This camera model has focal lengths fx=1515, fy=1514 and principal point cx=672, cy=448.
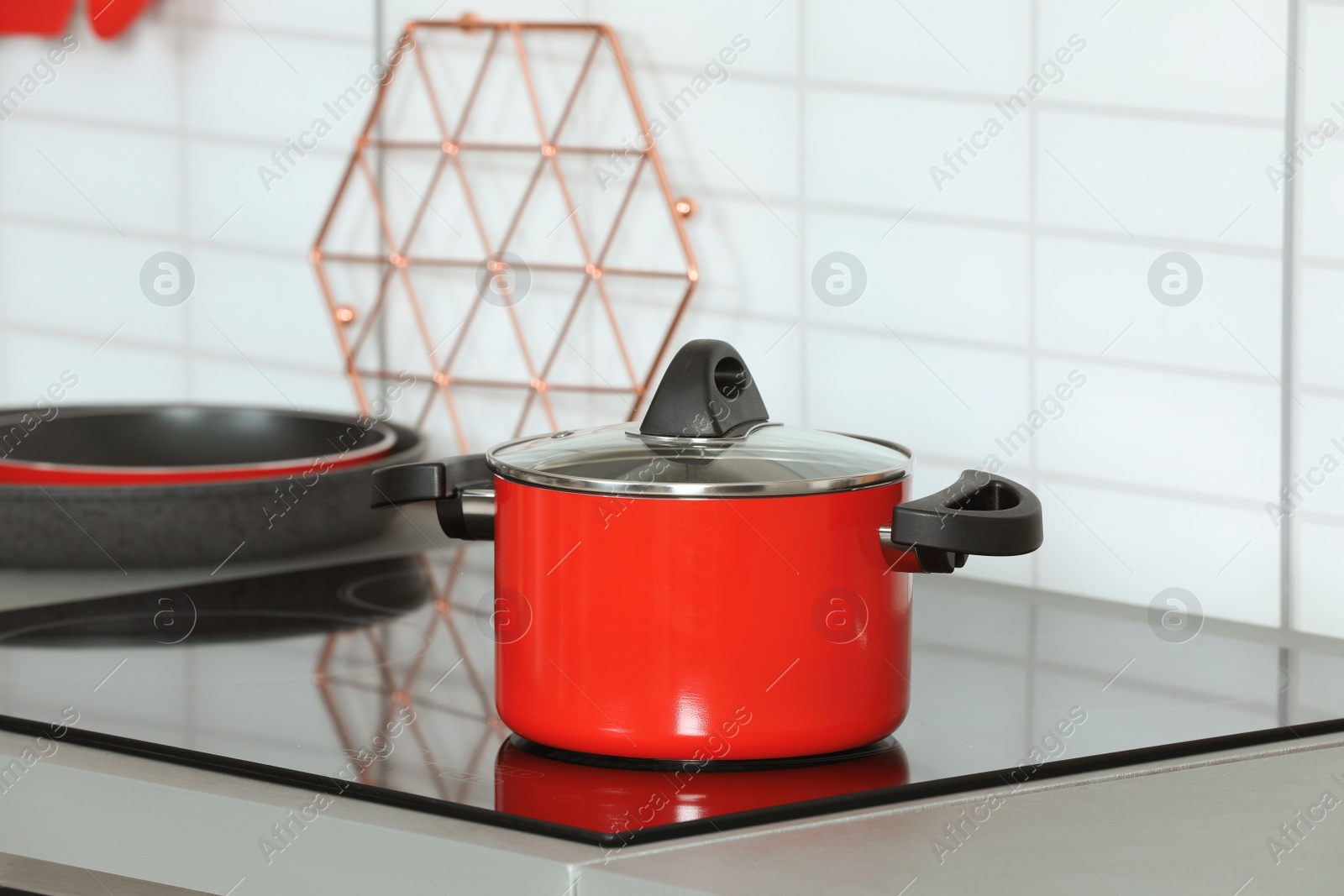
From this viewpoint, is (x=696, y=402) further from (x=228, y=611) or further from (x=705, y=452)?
(x=228, y=611)

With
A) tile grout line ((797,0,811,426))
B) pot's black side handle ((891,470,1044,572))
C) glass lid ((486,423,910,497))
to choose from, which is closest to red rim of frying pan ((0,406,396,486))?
tile grout line ((797,0,811,426))

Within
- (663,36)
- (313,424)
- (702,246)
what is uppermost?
(663,36)

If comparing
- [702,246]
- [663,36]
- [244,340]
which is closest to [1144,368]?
[702,246]

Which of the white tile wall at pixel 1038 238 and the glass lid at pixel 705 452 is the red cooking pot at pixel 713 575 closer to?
the glass lid at pixel 705 452

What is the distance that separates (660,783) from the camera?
66 cm

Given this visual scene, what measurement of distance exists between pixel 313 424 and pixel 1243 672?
79 cm

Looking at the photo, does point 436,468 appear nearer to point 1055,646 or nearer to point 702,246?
point 1055,646

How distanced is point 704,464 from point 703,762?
0.13m

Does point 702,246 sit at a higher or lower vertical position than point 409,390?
higher

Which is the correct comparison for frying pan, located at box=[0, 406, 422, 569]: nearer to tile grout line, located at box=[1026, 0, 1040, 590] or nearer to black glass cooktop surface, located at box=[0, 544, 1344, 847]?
black glass cooktop surface, located at box=[0, 544, 1344, 847]

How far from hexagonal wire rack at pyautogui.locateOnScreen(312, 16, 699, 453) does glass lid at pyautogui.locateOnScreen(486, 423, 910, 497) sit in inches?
20.1

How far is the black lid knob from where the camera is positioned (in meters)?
0.69

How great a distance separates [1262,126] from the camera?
37.4 inches

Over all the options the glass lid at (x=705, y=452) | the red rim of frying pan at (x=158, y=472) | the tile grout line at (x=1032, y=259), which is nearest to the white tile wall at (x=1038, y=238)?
the tile grout line at (x=1032, y=259)
